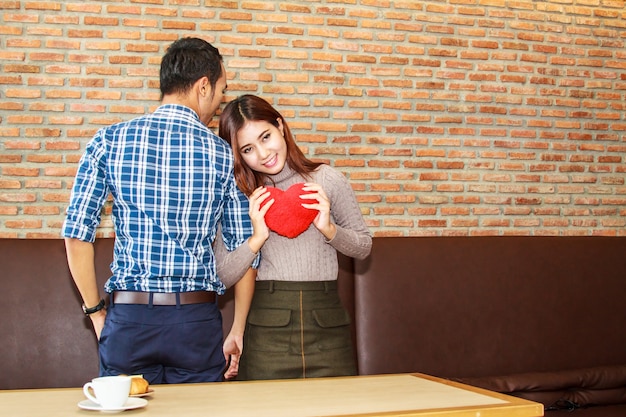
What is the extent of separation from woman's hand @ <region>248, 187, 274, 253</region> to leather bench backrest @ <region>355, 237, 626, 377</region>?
120cm

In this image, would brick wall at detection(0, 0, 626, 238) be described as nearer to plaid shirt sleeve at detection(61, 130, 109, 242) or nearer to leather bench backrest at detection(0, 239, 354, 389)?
leather bench backrest at detection(0, 239, 354, 389)

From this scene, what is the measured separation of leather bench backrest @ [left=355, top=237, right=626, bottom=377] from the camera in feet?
11.7

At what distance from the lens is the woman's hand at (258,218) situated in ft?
7.96

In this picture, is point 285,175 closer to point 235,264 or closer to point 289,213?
point 289,213

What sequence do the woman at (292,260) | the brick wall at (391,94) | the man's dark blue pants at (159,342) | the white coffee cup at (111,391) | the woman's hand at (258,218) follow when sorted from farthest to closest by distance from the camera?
the brick wall at (391,94)
the woman at (292,260)
the woman's hand at (258,218)
the man's dark blue pants at (159,342)
the white coffee cup at (111,391)

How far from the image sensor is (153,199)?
2242mm

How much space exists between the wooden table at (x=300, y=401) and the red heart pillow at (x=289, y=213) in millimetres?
610

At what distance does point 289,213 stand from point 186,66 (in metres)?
0.60

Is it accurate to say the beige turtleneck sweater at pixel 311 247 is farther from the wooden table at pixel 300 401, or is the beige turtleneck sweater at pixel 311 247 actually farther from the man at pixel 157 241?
the wooden table at pixel 300 401

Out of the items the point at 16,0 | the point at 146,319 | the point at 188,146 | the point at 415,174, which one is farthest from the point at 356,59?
the point at 146,319

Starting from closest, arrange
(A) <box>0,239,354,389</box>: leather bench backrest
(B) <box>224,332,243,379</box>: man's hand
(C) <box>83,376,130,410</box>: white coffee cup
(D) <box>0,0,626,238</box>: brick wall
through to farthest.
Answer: (C) <box>83,376,130,410</box>: white coffee cup < (B) <box>224,332,243,379</box>: man's hand < (A) <box>0,239,354,389</box>: leather bench backrest < (D) <box>0,0,626,238</box>: brick wall

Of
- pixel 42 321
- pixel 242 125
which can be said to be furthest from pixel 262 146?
pixel 42 321

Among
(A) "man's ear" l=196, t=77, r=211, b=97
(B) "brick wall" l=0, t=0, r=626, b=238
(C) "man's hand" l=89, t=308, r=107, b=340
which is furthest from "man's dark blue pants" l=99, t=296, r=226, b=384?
(B) "brick wall" l=0, t=0, r=626, b=238

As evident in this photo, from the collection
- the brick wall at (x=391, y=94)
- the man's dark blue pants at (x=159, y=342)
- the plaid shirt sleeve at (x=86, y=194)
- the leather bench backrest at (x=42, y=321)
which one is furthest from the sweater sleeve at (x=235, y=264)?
the brick wall at (x=391, y=94)
